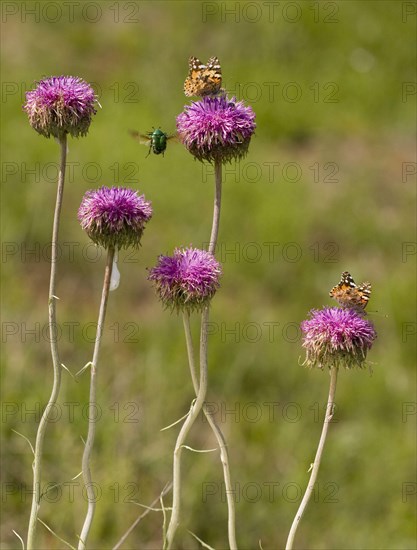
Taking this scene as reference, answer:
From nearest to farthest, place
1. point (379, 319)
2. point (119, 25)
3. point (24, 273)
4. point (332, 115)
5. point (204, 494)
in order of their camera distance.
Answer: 1. point (204, 494)
2. point (24, 273)
3. point (379, 319)
4. point (332, 115)
5. point (119, 25)

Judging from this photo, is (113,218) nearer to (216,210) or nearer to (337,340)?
(216,210)

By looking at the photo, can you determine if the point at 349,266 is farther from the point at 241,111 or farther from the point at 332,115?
the point at 241,111

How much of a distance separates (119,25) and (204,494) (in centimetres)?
620

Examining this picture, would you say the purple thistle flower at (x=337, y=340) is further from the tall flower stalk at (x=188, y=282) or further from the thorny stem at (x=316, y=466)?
the tall flower stalk at (x=188, y=282)

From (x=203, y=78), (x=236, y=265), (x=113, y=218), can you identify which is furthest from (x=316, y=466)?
(x=236, y=265)

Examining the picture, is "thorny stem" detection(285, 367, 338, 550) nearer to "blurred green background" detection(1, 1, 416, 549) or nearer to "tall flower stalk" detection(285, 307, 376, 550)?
"tall flower stalk" detection(285, 307, 376, 550)

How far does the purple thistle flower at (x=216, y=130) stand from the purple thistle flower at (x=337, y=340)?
430mm

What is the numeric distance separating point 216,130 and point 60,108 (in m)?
0.37

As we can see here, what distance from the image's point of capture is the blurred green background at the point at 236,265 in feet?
14.4

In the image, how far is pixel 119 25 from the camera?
9.33 m

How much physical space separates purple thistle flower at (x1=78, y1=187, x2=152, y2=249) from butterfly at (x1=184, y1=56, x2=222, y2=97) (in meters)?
0.31

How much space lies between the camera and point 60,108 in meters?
2.12

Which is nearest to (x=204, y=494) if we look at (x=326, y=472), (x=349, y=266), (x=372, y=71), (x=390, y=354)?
(x=326, y=472)

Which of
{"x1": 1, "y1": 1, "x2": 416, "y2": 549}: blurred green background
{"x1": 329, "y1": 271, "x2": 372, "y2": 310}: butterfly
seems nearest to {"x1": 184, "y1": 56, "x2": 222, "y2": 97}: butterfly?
{"x1": 329, "y1": 271, "x2": 372, "y2": 310}: butterfly
